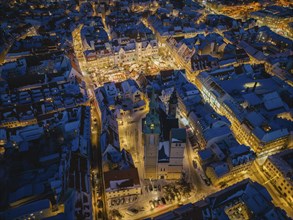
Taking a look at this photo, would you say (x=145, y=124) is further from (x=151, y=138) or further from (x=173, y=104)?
(x=173, y=104)

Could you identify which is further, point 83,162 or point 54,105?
point 54,105

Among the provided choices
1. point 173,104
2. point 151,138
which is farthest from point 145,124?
point 173,104

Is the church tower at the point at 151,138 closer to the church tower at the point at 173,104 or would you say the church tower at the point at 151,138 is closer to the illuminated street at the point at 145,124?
the illuminated street at the point at 145,124

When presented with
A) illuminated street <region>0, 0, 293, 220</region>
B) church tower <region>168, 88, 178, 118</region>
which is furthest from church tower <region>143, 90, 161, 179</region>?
church tower <region>168, 88, 178, 118</region>

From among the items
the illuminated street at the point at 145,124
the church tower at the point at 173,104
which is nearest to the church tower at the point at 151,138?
the illuminated street at the point at 145,124

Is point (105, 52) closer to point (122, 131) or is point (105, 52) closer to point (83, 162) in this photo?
point (122, 131)

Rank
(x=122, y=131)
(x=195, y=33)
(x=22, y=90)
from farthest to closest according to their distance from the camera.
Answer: (x=195, y=33) < (x=22, y=90) < (x=122, y=131)

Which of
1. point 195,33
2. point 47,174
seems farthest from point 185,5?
point 47,174

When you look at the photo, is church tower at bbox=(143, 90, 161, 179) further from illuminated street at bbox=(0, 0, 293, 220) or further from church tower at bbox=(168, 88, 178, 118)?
church tower at bbox=(168, 88, 178, 118)

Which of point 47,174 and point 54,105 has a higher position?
point 54,105
